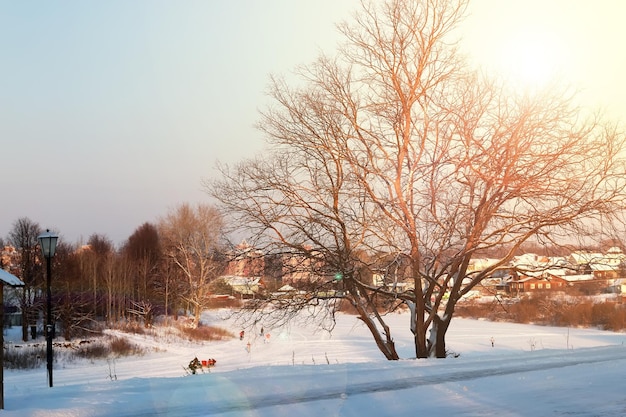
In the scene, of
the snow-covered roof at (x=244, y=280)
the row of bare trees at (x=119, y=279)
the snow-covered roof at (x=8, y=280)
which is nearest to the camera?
the snow-covered roof at (x=8, y=280)

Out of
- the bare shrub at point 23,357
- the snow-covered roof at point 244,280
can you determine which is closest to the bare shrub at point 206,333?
the bare shrub at point 23,357

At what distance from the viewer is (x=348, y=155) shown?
616 inches

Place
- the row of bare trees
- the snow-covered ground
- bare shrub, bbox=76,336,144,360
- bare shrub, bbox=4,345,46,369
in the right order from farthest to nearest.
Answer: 1. the row of bare trees
2. bare shrub, bbox=76,336,144,360
3. bare shrub, bbox=4,345,46,369
4. the snow-covered ground

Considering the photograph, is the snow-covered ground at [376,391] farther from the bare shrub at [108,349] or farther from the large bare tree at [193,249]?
the large bare tree at [193,249]

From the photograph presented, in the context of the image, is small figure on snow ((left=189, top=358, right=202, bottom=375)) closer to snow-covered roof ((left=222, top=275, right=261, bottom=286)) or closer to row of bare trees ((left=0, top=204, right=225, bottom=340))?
snow-covered roof ((left=222, top=275, right=261, bottom=286))

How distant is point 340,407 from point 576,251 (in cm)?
900

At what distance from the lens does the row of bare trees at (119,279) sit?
4791 cm

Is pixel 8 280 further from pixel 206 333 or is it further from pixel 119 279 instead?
pixel 119 279

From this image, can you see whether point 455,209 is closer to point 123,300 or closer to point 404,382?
point 404,382

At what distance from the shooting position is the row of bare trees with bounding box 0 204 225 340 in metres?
47.9

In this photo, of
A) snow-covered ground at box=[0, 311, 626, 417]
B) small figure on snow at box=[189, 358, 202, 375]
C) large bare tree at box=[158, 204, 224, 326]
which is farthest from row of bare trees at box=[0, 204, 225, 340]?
snow-covered ground at box=[0, 311, 626, 417]

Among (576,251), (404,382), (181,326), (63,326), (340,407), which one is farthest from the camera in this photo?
(181,326)

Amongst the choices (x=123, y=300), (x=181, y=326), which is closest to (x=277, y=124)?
(x=181, y=326)

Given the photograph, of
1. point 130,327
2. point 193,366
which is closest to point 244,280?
point 193,366
